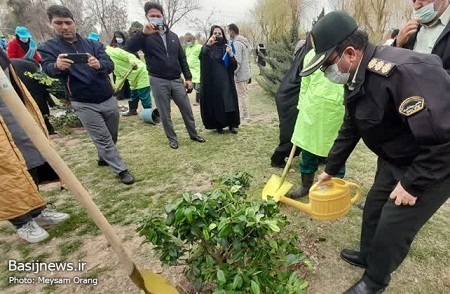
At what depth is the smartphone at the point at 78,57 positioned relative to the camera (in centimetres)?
277

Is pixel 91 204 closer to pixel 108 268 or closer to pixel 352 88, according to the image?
pixel 108 268

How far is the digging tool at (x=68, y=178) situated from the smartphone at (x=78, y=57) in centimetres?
189

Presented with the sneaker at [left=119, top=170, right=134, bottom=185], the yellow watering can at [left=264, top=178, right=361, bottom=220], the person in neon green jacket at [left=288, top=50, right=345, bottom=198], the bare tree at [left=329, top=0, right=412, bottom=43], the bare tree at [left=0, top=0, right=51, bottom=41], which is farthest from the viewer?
the bare tree at [left=0, top=0, right=51, bottom=41]

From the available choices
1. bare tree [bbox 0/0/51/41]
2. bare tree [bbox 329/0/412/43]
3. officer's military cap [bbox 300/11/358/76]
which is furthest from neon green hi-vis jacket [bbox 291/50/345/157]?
bare tree [bbox 0/0/51/41]

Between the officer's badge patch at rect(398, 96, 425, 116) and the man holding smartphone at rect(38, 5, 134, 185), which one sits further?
the man holding smartphone at rect(38, 5, 134, 185)

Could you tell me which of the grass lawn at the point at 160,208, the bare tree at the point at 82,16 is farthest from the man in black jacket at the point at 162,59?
the bare tree at the point at 82,16

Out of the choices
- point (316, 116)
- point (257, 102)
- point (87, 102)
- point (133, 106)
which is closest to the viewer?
point (316, 116)

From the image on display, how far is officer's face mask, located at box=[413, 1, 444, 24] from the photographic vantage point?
2129 millimetres

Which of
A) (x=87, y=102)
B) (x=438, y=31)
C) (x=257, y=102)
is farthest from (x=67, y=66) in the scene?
(x=257, y=102)

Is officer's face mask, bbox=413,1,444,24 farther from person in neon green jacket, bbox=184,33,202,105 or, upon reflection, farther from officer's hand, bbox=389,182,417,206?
person in neon green jacket, bbox=184,33,202,105

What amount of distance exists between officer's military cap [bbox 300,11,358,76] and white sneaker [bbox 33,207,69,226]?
2.64 meters

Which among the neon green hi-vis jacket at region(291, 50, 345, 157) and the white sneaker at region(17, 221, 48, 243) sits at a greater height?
the neon green hi-vis jacket at region(291, 50, 345, 157)

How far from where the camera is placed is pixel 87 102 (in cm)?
304

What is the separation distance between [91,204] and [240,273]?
76cm
